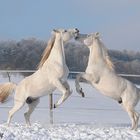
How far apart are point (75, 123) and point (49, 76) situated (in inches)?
71.3

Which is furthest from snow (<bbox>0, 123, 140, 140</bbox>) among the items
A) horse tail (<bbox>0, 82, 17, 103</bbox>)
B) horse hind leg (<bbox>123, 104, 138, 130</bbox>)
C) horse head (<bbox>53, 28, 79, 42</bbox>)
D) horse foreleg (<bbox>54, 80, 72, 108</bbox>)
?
horse head (<bbox>53, 28, 79, 42</bbox>)

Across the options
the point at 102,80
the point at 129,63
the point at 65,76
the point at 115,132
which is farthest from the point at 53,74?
the point at 129,63

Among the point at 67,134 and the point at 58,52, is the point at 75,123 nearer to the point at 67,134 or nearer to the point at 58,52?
the point at 58,52

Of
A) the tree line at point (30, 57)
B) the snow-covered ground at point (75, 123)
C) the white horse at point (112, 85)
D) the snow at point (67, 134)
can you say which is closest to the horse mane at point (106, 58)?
the white horse at point (112, 85)

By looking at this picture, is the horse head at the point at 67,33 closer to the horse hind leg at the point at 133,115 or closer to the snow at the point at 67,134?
the horse hind leg at the point at 133,115

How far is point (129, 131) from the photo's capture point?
8836 mm

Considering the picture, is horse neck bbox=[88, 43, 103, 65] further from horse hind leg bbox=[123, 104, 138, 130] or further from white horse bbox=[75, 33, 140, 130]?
horse hind leg bbox=[123, 104, 138, 130]

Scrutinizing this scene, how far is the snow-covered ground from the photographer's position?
8.05 meters

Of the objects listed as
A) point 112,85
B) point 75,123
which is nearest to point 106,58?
point 112,85

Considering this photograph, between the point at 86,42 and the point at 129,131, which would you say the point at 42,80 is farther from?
the point at 129,131

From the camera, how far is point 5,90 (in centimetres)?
1024

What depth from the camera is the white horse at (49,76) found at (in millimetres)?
9312

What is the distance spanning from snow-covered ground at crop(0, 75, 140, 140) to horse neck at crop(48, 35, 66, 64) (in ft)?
4.31

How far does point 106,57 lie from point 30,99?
1738 mm
